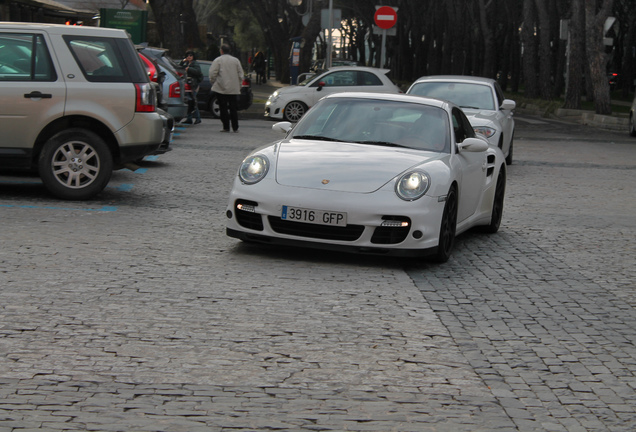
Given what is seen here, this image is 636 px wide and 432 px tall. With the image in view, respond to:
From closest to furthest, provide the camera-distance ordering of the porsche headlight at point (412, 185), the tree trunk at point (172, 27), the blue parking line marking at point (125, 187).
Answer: the porsche headlight at point (412, 185)
the blue parking line marking at point (125, 187)
the tree trunk at point (172, 27)

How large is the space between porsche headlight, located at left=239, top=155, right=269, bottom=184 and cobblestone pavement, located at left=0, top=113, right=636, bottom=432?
0.60 m

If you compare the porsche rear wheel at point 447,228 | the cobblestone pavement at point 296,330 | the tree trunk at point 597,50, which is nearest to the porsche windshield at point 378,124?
the porsche rear wheel at point 447,228

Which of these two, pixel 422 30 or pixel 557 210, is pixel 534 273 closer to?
pixel 557 210

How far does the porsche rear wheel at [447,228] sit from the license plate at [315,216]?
82cm

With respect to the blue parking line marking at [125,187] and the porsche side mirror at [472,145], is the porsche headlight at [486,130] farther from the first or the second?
the porsche side mirror at [472,145]

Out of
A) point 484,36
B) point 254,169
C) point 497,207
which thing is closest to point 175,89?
point 497,207

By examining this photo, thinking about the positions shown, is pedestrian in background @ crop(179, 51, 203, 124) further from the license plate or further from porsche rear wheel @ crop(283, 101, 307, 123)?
the license plate

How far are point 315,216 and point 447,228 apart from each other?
1.16 metres

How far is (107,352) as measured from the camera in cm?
508

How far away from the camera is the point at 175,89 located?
19.4m

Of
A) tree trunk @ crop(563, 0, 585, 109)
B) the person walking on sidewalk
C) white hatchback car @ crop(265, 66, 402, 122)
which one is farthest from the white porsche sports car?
tree trunk @ crop(563, 0, 585, 109)

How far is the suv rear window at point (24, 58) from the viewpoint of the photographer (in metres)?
10.6

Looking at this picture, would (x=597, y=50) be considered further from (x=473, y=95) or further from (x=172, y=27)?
(x=172, y=27)

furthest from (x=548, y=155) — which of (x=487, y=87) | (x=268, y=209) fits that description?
(x=268, y=209)
